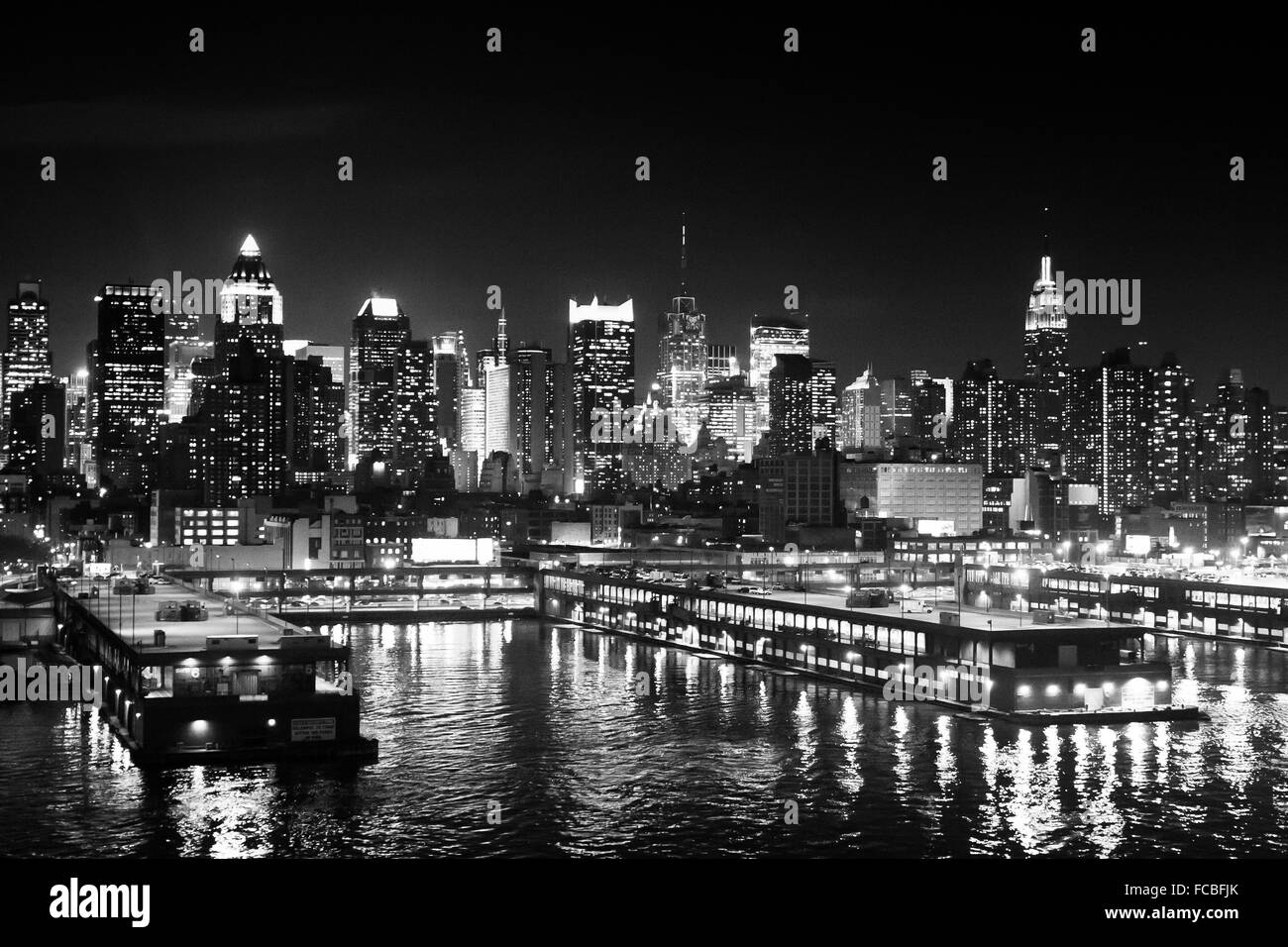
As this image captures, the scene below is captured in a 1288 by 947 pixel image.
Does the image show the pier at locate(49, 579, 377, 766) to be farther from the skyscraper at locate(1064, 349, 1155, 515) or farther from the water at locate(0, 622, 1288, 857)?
the skyscraper at locate(1064, 349, 1155, 515)

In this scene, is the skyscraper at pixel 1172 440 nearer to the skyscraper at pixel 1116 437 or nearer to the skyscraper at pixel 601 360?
the skyscraper at pixel 1116 437

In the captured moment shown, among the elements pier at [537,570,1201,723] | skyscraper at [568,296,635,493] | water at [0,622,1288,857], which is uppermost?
A: skyscraper at [568,296,635,493]

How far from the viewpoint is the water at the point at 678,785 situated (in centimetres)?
2114

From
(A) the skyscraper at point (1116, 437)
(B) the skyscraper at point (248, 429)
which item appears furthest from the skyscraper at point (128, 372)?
(A) the skyscraper at point (1116, 437)

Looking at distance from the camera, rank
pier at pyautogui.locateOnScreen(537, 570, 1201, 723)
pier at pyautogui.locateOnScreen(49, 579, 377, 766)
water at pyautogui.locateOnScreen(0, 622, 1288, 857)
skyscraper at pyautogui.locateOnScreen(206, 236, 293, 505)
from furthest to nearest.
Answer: skyscraper at pyautogui.locateOnScreen(206, 236, 293, 505)
pier at pyautogui.locateOnScreen(537, 570, 1201, 723)
pier at pyautogui.locateOnScreen(49, 579, 377, 766)
water at pyautogui.locateOnScreen(0, 622, 1288, 857)

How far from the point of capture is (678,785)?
2503 centimetres

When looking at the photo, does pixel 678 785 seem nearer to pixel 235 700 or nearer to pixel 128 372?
pixel 235 700

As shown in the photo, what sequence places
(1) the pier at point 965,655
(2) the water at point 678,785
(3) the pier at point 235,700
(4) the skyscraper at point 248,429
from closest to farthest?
(2) the water at point 678,785
(3) the pier at point 235,700
(1) the pier at point 965,655
(4) the skyscraper at point 248,429

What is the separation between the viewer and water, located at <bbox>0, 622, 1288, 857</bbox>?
21.1 meters

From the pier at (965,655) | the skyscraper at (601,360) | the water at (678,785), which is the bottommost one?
the water at (678,785)

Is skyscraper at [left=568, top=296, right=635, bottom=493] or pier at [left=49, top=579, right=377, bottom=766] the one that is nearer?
pier at [left=49, top=579, right=377, bottom=766]

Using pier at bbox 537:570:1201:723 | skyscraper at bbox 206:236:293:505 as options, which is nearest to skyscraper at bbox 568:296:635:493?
skyscraper at bbox 206:236:293:505

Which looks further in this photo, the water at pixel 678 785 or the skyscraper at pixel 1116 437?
the skyscraper at pixel 1116 437

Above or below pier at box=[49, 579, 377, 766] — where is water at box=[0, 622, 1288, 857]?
below
